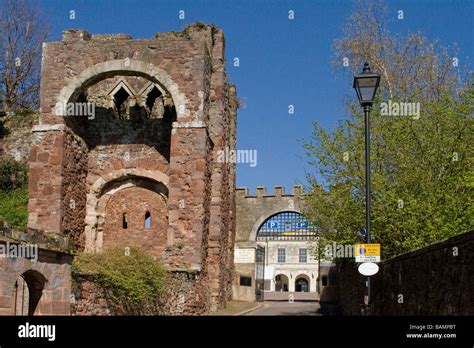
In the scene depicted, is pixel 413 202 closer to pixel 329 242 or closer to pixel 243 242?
pixel 329 242

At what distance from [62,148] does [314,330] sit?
15.4 m

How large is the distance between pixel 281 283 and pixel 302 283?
8.04ft

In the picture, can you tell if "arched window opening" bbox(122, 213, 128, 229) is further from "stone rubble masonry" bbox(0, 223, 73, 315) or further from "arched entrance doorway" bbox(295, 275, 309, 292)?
"arched entrance doorway" bbox(295, 275, 309, 292)

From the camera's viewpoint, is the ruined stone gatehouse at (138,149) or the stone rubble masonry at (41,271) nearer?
the stone rubble masonry at (41,271)

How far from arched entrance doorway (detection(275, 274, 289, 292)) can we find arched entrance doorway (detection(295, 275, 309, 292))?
116 centimetres

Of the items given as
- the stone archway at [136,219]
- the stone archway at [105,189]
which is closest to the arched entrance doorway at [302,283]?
the stone archway at [136,219]

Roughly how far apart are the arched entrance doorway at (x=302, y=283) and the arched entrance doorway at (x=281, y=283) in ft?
3.81

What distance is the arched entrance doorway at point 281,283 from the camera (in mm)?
70938

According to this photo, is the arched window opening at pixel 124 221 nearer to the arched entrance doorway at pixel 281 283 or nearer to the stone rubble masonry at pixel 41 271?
the stone rubble masonry at pixel 41 271

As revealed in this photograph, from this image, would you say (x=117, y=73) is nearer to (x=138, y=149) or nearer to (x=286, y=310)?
(x=138, y=149)

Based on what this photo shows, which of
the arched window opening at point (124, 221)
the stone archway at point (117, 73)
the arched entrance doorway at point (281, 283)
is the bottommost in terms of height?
the arched entrance doorway at point (281, 283)

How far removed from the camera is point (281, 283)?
71.4 m

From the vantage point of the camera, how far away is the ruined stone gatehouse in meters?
20.2

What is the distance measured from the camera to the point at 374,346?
656 centimetres
